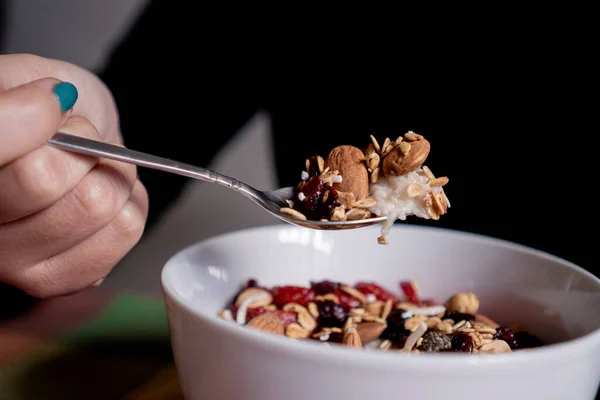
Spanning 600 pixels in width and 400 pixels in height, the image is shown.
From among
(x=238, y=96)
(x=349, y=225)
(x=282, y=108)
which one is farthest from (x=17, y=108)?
(x=238, y=96)

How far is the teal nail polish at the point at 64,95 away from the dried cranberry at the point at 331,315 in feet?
1.18

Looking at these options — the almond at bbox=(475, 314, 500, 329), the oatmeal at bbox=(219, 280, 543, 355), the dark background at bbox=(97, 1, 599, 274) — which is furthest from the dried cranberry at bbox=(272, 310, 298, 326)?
the dark background at bbox=(97, 1, 599, 274)

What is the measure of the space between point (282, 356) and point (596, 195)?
88 centimetres

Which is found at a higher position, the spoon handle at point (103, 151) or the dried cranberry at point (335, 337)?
the spoon handle at point (103, 151)

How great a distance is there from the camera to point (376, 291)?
30.2 inches

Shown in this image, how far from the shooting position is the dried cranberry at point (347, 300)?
73cm

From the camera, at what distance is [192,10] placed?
145 cm


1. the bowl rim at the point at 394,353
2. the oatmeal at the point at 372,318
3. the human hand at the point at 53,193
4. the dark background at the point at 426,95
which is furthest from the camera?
the dark background at the point at 426,95

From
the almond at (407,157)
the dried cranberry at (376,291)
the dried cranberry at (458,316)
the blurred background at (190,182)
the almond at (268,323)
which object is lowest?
the blurred background at (190,182)

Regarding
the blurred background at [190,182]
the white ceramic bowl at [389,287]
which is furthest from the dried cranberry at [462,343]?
the blurred background at [190,182]

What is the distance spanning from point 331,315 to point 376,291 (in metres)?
0.09

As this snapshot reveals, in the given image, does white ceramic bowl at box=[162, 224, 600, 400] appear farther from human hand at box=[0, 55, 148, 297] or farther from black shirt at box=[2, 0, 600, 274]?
black shirt at box=[2, 0, 600, 274]

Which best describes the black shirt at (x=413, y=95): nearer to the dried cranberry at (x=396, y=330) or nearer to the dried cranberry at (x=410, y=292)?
the dried cranberry at (x=410, y=292)

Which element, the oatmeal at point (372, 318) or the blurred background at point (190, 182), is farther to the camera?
the blurred background at point (190, 182)
